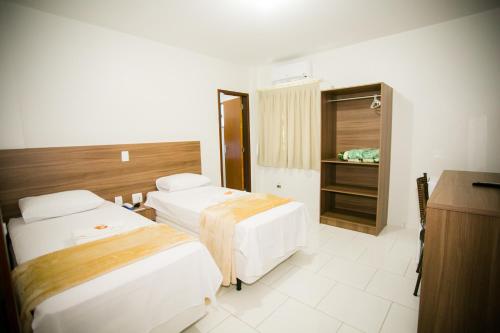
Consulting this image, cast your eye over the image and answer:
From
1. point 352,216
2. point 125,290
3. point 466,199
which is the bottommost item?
point 352,216

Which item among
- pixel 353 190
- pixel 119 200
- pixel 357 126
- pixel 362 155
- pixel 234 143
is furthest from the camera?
pixel 234 143

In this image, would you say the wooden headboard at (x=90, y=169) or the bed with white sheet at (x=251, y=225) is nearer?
the bed with white sheet at (x=251, y=225)

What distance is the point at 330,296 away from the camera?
210cm

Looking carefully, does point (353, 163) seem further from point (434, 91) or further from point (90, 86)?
point (90, 86)

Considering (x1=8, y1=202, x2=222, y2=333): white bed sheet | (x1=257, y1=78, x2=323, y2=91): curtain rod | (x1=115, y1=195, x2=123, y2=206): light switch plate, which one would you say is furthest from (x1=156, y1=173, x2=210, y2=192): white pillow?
(x1=257, y1=78, x2=323, y2=91): curtain rod

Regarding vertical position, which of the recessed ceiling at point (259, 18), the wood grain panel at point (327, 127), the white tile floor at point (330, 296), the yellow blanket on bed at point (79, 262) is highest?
the recessed ceiling at point (259, 18)

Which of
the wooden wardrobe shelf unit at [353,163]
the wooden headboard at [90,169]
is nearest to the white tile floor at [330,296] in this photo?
the wooden wardrobe shelf unit at [353,163]

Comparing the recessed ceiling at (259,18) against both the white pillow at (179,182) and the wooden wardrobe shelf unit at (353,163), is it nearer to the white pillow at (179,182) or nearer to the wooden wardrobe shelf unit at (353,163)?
the wooden wardrobe shelf unit at (353,163)

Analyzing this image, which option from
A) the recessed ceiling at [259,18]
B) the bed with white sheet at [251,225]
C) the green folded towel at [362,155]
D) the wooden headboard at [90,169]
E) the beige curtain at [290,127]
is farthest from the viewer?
the beige curtain at [290,127]

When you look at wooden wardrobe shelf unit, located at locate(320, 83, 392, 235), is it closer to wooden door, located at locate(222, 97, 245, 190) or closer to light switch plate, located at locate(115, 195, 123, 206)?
wooden door, located at locate(222, 97, 245, 190)

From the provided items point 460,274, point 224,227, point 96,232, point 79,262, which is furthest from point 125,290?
point 460,274

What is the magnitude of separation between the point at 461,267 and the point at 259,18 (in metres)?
2.79

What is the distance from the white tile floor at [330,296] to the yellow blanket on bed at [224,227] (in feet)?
0.86

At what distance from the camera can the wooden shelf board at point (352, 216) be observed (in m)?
3.43
